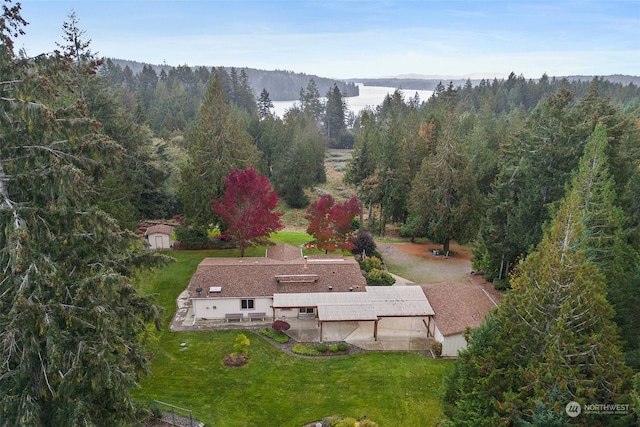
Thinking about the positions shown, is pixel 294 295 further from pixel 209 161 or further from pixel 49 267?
pixel 49 267

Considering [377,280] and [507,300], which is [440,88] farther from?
[507,300]

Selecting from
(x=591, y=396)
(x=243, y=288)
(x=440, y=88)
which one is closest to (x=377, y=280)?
(x=243, y=288)

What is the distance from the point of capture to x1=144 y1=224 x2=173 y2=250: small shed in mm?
38250

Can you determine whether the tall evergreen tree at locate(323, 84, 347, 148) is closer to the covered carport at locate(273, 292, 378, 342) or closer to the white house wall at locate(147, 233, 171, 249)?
the white house wall at locate(147, 233, 171, 249)

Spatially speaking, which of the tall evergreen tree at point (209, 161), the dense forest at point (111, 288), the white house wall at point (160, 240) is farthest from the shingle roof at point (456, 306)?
the white house wall at point (160, 240)

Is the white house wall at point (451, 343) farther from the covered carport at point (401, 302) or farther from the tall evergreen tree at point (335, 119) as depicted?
the tall evergreen tree at point (335, 119)

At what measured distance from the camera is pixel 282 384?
20953 mm

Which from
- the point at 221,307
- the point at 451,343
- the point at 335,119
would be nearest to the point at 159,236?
the point at 221,307

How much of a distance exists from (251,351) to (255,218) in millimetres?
11664

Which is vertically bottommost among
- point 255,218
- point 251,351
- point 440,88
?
point 251,351

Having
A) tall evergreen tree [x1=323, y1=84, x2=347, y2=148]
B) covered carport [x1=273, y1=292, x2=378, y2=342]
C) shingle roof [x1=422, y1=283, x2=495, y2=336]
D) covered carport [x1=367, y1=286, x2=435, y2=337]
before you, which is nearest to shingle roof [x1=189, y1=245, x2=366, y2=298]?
covered carport [x1=273, y1=292, x2=378, y2=342]

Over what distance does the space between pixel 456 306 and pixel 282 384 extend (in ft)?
39.1

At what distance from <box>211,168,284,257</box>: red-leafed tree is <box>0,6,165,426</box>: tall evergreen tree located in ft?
65.6

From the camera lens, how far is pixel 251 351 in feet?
77.5
